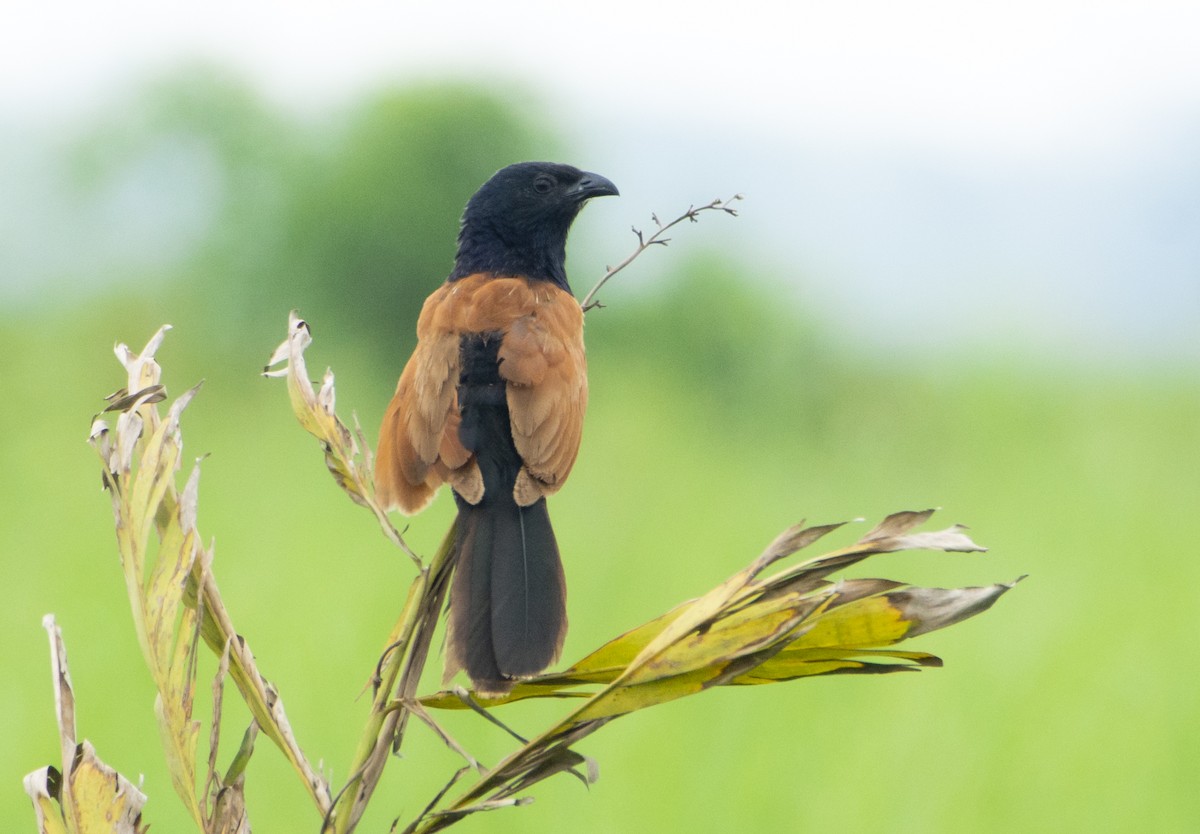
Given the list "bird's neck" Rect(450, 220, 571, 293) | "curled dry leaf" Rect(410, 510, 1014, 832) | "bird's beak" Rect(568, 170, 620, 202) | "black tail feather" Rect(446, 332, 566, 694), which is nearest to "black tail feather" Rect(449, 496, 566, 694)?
"black tail feather" Rect(446, 332, 566, 694)

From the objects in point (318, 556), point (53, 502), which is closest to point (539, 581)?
point (318, 556)

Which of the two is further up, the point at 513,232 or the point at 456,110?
the point at 456,110

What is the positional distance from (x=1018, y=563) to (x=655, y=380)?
3222mm

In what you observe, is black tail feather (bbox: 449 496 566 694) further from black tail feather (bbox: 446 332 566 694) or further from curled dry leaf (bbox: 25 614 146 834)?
curled dry leaf (bbox: 25 614 146 834)

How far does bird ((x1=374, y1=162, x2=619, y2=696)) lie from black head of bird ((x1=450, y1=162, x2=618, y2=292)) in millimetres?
41

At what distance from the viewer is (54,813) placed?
3.49 ft

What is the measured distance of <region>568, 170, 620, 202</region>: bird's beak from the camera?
2.36 meters

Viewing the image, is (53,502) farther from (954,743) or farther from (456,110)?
(954,743)

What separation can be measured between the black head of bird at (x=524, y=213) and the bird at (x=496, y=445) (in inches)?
1.6

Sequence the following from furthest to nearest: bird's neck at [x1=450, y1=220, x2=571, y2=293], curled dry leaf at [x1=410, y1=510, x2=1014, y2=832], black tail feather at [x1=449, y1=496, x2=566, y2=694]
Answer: bird's neck at [x1=450, y1=220, x2=571, y2=293] → black tail feather at [x1=449, y1=496, x2=566, y2=694] → curled dry leaf at [x1=410, y1=510, x2=1014, y2=832]

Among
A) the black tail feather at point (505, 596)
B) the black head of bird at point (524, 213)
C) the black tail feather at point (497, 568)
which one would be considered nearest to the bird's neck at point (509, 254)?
the black head of bird at point (524, 213)

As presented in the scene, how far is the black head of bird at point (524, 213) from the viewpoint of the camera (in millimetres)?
2334

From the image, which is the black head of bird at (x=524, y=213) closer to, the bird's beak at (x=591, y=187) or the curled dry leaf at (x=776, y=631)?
the bird's beak at (x=591, y=187)

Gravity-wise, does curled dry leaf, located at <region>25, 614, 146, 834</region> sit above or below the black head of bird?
below
